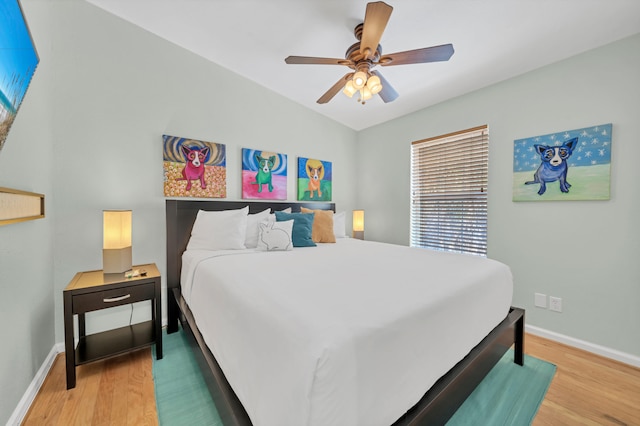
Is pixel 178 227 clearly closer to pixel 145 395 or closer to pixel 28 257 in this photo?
pixel 28 257

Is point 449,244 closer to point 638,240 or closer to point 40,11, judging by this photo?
point 638,240

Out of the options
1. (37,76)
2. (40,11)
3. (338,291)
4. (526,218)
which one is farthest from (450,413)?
(40,11)

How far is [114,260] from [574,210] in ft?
12.5

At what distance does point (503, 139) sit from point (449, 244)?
1.29m

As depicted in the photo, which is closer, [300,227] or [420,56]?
[420,56]

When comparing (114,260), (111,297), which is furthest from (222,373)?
(114,260)

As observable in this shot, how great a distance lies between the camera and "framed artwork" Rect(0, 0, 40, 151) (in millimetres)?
917

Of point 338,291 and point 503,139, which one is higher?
point 503,139

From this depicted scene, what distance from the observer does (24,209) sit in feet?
4.49

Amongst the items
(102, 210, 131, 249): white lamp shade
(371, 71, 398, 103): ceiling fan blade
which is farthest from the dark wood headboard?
(371, 71, 398, 103): ceiling fan blade

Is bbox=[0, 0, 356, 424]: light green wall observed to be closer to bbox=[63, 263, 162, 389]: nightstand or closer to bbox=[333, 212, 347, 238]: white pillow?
bbox=[63, 263, 162, 389]: nightstand

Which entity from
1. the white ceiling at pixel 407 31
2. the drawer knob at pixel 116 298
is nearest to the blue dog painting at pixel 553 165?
the white ceiling at pixel 407 31

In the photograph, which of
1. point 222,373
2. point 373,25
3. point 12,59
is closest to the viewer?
point 12,59

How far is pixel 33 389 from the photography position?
58.2 inches
